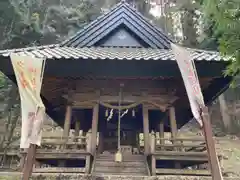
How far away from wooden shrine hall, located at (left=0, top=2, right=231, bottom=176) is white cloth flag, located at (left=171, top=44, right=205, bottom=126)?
119 centimetres

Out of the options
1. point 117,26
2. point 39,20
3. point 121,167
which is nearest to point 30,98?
point 121,167

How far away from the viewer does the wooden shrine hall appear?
6.72 m

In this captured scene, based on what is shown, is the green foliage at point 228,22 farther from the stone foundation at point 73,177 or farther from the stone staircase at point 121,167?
the stone staircase at point 121,167

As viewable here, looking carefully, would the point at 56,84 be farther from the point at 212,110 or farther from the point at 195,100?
the point at 212,110

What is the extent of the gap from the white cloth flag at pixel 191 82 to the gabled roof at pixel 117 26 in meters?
3.48

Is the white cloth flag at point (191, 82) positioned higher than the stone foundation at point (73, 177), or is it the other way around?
the white cloth flag at point (191, 82)

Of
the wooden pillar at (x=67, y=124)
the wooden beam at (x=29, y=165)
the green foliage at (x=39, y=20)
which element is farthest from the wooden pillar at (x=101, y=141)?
the green foliage at (x=39, y=20)

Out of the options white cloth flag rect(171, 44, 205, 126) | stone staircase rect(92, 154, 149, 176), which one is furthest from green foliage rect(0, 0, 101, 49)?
white cloth flag rect(171, 44, 205, 126)

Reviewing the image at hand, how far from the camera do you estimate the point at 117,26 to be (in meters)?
9.36

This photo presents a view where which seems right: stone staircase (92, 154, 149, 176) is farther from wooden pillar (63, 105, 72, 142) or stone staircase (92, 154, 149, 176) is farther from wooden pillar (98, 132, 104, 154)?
wooden pillar (98, 132, 104, 154)

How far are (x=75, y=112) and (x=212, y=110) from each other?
679 inches

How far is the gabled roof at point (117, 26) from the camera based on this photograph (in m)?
9.00

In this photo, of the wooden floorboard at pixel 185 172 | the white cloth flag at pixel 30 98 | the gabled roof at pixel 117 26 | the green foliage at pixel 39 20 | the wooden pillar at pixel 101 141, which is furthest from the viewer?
the green foliage at pixel 39 20

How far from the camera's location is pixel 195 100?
504 cm
